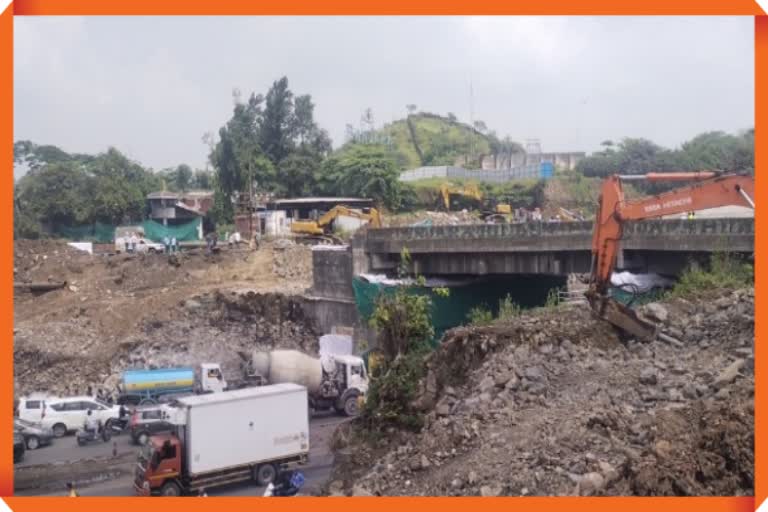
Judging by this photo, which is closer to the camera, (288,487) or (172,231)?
(288,487)

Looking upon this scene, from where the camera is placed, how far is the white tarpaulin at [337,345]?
19844mm

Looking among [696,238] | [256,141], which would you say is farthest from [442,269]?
[256,141]

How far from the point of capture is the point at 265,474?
12211 mm

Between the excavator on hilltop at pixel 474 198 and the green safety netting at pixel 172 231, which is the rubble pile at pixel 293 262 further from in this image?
the green safety netting at pixel 172 231

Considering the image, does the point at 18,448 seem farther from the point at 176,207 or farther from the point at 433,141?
the point at 433,141

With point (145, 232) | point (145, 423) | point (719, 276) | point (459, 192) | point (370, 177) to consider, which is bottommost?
point (145, 423)

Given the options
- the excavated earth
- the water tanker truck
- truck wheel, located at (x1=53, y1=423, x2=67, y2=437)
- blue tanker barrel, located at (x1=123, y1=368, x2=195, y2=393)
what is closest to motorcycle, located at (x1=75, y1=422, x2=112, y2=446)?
truck wheel, located at (x1=53, y1=423, x2=67, y2=437)

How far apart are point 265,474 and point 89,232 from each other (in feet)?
85.6

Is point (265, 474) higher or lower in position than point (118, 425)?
higher

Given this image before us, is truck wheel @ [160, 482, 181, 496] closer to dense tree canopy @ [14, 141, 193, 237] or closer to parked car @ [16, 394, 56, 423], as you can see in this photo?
parked car @ [16, 394, 56, 423]

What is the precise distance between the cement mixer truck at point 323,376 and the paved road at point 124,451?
0.37 meters
